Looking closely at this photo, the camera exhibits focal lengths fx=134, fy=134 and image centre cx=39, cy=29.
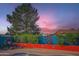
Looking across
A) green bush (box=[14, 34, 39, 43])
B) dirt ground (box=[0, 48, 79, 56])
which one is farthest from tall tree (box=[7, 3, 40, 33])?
dirt ground (box=[0, 48, 79, 56])

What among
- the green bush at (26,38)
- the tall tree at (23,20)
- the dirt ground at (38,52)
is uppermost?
the tall tree at (23,20)

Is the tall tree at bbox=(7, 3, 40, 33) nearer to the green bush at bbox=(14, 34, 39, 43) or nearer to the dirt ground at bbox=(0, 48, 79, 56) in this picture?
the green bush at bbox=(14, 34, 39, 43)

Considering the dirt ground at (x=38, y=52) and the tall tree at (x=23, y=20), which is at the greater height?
the tall tree at (x=23, y=20)

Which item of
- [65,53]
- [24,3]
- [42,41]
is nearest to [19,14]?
[24,3]

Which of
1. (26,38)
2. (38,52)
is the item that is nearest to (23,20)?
(26,38)

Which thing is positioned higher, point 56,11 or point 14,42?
point 56,11

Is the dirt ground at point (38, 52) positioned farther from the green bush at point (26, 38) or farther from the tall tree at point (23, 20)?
the tall tree at point (23, 20)

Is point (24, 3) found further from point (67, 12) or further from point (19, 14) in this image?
point (67, 12)

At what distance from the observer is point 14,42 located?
1.32 meters

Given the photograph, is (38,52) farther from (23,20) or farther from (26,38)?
(23,20)

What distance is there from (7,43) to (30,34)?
0.24 meters

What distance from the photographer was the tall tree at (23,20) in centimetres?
132

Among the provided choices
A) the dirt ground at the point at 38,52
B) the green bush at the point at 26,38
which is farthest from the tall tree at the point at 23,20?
the dirt ground at the point at 38,52

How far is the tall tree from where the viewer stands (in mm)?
1320
